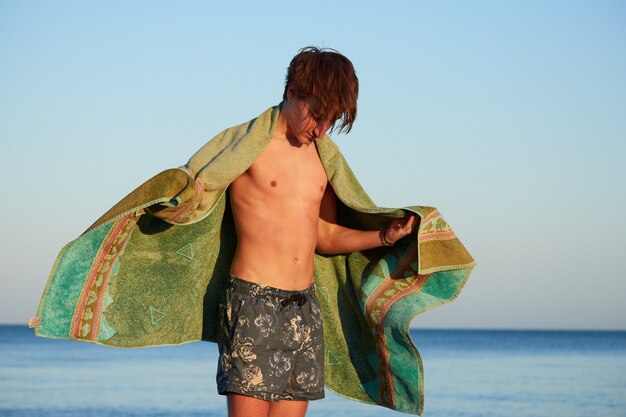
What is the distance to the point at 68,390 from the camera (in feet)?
57.0

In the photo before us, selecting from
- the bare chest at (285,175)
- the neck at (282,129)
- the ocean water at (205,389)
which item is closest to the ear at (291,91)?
the neck at (282,129)

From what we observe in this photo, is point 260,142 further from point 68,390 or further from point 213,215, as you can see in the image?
point 68,390

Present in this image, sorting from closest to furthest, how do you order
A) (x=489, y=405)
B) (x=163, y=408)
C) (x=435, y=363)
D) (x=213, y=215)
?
(x=213, y=215) → (x=163, y=408) → (x=489, y=405) → (x=435, y=363)

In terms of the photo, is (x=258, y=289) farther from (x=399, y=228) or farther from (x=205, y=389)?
(x=205, y=389)

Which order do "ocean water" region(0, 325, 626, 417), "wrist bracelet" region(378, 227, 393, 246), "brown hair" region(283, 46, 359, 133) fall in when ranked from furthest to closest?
1. "ocean water" region(0, 325, 626, 417)
2. "wrist bracelet" region(378, 227, 393, 246)
3. "brown hair" region(283, 46, 359, 133)

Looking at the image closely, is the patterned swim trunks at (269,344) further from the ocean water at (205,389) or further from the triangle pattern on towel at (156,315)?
the ocean water at (205,389)

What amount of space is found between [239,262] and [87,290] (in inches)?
26.6

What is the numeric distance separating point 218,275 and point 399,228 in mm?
875

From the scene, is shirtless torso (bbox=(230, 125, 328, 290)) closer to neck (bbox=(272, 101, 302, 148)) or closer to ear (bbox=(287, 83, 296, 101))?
neck (bbox=(272, 101, 302, 148))

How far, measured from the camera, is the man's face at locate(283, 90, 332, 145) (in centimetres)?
482

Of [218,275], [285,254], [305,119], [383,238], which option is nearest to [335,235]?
[383,238]

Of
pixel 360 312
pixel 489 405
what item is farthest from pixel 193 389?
pixel 360 312

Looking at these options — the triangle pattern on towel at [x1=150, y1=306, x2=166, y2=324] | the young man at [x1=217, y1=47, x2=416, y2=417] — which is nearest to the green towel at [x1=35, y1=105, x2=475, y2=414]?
the triangle pattern on towel at [x1=150, y1=306, x2=166, y2=324]

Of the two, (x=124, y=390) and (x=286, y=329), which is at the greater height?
(x=286, y=329)
